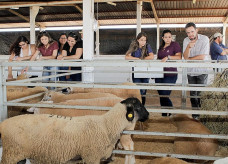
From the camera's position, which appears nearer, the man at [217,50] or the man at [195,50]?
the man at [195,50]

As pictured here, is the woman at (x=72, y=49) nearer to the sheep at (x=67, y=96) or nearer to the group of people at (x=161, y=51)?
the group of people at (x=161, y=51)

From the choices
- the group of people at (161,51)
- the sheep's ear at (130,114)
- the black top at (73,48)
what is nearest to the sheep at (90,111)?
the sheep's ear at (130,114)

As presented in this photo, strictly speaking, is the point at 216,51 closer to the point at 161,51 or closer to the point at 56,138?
the point at 161,51

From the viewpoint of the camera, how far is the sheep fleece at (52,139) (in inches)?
85.4

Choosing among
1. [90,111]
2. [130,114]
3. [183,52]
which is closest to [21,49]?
[90,111]

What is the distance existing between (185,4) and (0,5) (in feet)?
23.2

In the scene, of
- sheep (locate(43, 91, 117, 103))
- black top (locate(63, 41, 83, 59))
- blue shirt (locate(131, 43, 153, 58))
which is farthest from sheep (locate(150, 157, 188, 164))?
black top (locate(63, 41, 83, 59))

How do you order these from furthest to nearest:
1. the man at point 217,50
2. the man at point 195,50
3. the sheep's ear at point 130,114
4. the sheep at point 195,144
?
the man at point 217,50
the man at point 195,50
the sheep at point 195,144
the sheep's ear at point 130,114

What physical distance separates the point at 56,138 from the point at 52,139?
4cm

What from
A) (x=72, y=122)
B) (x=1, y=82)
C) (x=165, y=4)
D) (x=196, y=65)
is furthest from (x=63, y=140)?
(x=165, y=4)

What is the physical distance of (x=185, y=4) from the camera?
9.69 m

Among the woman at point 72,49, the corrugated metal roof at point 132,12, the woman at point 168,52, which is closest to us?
the woman at point 168,52

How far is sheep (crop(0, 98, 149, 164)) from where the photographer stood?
2170 mm

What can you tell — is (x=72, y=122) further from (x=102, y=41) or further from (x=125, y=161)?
(x=102, y=41)
